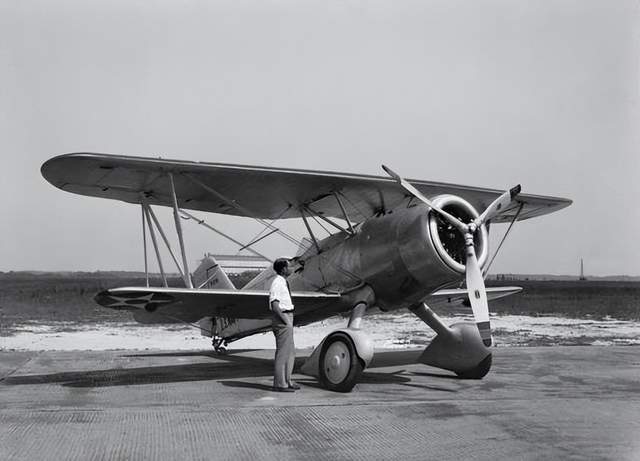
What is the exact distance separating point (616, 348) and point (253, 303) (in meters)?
8.14

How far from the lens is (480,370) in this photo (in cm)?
903

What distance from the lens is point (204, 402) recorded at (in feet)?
22.9

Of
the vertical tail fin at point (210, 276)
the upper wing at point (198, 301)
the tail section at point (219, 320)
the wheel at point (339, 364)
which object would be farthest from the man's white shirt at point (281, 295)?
the vertical tail fin at point (210, 276)

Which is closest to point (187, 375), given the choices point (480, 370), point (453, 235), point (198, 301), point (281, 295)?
point (198, 301)

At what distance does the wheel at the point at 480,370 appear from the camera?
29.5 ft

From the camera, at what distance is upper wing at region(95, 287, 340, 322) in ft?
25.6

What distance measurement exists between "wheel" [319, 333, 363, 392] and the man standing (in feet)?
1.43

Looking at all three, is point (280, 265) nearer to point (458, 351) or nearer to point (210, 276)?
point (458, 351)

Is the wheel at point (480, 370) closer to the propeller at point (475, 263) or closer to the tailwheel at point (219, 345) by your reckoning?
the propeller at point (475, 263)

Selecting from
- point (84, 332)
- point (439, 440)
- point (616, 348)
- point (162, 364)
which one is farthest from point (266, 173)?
point (84, 332)

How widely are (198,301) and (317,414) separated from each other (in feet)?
9.83

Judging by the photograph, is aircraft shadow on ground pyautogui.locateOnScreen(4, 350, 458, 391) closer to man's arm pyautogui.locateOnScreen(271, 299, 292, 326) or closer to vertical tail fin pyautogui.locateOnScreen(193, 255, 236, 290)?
man's arm pyautogui.locateOnScreen(271, 299, 292, 326)

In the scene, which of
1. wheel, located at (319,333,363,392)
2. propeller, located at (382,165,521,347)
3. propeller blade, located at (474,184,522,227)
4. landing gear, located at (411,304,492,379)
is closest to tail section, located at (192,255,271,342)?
landing gear, located at (411,304,492,379)

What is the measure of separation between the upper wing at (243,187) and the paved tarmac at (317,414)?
106 inches
